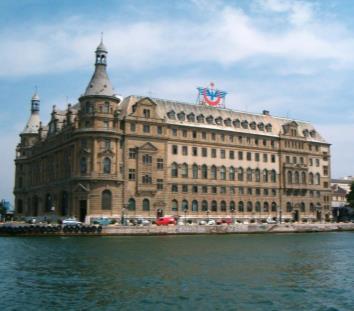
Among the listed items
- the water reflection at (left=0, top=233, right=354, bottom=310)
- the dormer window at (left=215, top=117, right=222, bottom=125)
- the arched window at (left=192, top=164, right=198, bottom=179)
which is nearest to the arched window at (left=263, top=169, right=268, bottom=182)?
the dormer window at (left=215, top=117, right=222, bottom=125)

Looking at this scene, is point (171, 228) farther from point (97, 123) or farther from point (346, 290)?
point (346, 290)

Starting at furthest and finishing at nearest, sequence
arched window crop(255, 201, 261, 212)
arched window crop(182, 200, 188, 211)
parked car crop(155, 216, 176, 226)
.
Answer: arched window crop(255, 201, 261, 212)
arched window crop(182, 200, 188, 211)
parked car crop(155, 216, 176, 226)

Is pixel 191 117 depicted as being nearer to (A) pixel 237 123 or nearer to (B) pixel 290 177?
(A) pixel 237 123

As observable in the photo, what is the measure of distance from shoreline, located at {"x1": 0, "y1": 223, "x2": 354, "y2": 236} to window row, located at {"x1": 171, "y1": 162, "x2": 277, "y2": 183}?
64.6ft

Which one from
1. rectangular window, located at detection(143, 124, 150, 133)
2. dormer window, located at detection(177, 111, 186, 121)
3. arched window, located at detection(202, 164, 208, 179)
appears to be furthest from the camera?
arched window, located at detection(202, 164, 208, 179)

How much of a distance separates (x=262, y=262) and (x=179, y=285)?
714 inches

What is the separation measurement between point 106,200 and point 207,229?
23.4m

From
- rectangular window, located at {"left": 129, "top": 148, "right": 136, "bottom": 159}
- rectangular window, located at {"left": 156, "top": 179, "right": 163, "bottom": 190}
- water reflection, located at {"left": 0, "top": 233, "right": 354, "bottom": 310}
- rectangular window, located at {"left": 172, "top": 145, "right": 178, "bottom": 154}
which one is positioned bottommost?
water reflection, located at {"left": 0, "top": 233, "right": 354, "bottom": 310}

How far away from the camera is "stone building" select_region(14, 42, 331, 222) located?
12169cm

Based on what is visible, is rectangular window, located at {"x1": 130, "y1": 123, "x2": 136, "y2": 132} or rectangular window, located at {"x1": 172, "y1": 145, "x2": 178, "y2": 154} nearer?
rectangular window, located at {"x1": 130, "y1": 123, "x2": 136, "y2": 132}

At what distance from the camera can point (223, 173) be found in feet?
464

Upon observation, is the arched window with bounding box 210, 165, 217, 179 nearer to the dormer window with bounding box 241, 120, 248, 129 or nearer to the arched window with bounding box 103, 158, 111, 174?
the dormer window with bounding box 241, 120, 248, 129

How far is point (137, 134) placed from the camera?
127m

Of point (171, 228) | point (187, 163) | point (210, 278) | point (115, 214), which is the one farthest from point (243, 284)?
point (187, 163)
